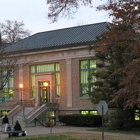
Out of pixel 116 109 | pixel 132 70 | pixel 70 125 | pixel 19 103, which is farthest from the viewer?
pixel 19 103

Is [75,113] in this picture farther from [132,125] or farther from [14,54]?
[14,54]

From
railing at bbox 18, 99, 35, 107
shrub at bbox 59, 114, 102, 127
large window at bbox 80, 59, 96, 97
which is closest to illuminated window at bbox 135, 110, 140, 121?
shrub at bbox 59, 114, 102, 127

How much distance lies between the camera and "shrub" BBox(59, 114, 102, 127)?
3475 cm

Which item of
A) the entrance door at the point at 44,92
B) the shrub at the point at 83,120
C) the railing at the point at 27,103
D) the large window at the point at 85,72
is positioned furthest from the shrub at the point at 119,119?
the railing at the point at 27,103

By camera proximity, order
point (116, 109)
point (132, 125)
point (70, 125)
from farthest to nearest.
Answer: point (70, 125) < point (132, 125) < point (116, 109)

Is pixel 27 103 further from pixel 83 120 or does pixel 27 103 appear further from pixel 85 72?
pixel 83 120

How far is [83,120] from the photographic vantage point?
35125 mm

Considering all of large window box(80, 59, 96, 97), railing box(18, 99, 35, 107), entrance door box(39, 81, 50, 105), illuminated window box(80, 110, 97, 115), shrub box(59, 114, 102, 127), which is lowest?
shrub box(59, 114, 102, 127)

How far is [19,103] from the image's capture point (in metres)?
42.3

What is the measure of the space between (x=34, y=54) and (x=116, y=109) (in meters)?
14.2

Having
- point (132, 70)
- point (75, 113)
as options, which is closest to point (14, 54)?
point (75, 113)

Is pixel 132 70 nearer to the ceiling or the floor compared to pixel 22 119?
nearer to the ceiling

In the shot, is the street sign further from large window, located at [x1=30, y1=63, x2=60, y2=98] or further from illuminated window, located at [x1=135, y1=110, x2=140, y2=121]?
large window, located at [x1=30, y1=63, x2=60, y2=98]

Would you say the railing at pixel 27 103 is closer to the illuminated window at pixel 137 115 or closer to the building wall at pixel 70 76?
the building wall at pixel 70 76
